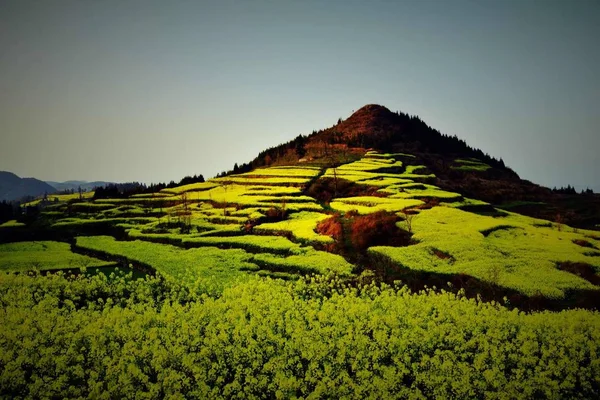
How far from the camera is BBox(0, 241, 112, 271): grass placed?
30.9 meters

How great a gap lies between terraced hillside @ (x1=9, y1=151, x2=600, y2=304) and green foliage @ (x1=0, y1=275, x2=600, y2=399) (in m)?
6.28

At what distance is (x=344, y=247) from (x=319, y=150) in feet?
261

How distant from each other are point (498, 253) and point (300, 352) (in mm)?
21904

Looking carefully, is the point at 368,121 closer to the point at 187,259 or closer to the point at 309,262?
the point at 309,262

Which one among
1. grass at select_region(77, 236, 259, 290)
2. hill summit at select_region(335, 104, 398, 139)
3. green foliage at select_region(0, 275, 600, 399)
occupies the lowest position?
green foliage at select_region(0, 275, 600, 399)

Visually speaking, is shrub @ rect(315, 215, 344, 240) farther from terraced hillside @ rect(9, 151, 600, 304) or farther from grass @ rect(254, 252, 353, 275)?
grass @ rect(254, 252, 353, 275)

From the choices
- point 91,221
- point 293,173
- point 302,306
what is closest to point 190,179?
point 293,173

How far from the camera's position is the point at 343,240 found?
38.1 metres

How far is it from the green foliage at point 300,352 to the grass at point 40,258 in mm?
12411

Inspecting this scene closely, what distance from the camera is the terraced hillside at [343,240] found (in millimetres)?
27125

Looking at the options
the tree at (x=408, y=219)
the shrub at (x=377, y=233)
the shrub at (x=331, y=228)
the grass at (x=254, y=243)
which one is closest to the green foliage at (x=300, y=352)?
the grass at (x=254, y=243)

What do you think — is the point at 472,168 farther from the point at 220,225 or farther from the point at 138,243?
the point at 138,243

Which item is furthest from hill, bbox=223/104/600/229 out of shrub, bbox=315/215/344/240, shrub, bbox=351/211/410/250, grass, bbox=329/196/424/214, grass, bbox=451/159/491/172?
shrub, bbox=315/215/344/240

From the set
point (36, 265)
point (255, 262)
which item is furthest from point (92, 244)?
point (255, 262)
